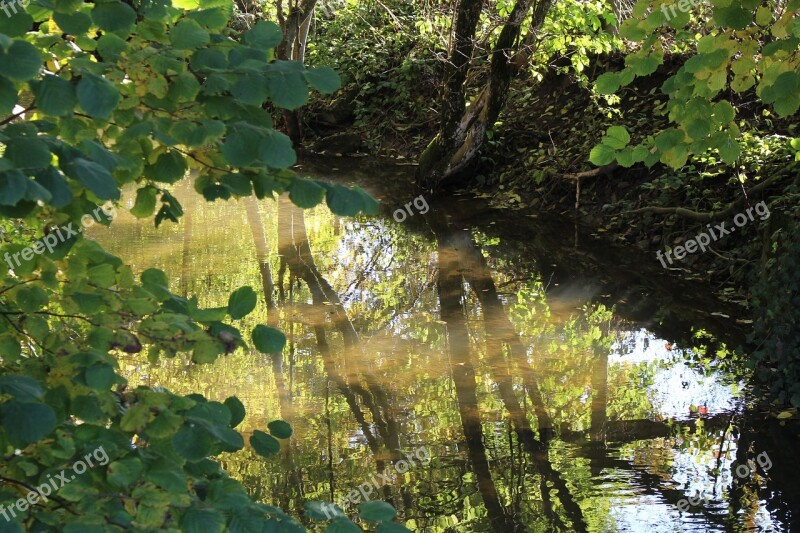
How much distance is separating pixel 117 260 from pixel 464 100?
11034 mm

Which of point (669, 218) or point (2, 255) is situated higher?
point (669, 218)

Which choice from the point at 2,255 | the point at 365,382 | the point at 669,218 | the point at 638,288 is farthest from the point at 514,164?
the point at 2,255

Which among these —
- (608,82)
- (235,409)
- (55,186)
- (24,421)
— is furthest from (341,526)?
(608,82)

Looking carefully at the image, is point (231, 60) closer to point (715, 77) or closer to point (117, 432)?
point (117, 432)

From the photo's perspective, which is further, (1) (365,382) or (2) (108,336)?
(1) (365,382)

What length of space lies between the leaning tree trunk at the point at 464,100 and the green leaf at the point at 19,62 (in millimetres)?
10408

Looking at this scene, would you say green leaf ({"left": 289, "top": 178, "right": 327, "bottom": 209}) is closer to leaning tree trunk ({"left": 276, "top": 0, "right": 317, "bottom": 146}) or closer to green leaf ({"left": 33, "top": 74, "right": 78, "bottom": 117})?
green leaf ({"left": 33, "top": 74, "right": 78, "bottom": 117})

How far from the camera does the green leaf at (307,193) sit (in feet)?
6.75

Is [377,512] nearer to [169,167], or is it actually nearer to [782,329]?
[169,167]

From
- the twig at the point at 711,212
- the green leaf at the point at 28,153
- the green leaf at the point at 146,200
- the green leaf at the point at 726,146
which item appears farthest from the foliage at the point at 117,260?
the twig at the point at 711,212

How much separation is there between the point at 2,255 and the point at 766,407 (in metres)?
5.15

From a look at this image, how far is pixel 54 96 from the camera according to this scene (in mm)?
1790

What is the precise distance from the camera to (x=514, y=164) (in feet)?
44.2

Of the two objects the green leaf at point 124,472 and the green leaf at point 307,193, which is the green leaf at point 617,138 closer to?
the green leaf at point 307,193
